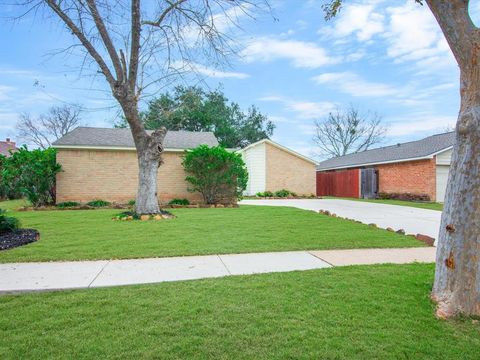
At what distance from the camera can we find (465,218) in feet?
9.80

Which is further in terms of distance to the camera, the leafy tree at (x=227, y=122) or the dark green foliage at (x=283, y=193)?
the leafy tree at (x=227, y=122)

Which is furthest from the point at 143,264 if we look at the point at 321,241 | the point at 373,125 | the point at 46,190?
the point at 373,125

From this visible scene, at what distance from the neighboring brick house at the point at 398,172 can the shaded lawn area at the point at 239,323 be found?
643 inches

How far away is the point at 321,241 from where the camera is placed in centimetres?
627

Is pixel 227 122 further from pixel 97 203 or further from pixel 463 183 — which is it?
pixel 463 183

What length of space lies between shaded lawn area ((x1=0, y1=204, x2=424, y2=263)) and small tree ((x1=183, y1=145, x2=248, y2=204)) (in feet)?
19.2

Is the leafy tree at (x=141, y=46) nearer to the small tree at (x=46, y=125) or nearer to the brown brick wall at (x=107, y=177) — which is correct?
the brown brick wall at (x=107, y=177)

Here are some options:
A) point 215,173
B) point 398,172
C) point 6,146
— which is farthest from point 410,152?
point 6,146

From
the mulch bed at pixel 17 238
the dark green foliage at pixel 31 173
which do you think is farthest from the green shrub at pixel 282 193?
the mulch bed at pixel 17 238

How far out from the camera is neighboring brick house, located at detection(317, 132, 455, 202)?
18219 mm

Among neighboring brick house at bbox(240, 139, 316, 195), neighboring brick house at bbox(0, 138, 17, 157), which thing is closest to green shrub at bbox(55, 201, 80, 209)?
neighboring brick house at bbox(240, 139, 316, 195)

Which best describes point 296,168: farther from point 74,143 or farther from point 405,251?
point 405,251

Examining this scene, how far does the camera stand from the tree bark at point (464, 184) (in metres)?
2.95

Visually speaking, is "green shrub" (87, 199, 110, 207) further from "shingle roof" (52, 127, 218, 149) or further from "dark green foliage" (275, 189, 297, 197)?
"dark green foliage" (275, 189, 297, 197)
